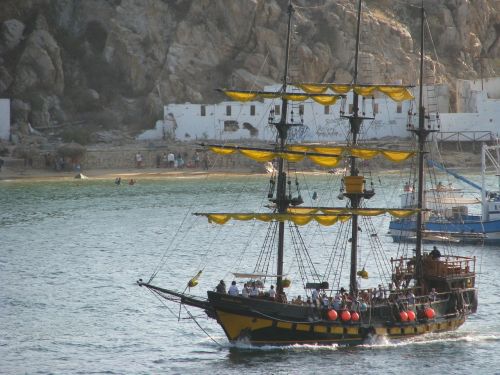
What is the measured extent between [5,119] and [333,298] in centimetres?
7980

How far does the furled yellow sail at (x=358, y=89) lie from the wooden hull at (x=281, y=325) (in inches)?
400

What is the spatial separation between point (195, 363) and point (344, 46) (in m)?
93.6

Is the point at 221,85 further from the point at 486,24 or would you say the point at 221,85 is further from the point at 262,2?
the point at 486,24

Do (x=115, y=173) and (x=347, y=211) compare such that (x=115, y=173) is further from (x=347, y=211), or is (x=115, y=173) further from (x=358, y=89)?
(x=347, y=211)

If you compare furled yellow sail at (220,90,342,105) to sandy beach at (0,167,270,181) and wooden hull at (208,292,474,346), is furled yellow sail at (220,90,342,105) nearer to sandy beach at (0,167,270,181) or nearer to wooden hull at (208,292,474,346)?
wooden hull at (208,292,474,346)

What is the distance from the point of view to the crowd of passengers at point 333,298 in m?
50.2

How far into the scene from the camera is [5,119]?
126m

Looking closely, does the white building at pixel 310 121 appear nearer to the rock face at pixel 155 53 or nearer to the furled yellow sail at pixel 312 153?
the rock face at pixel 155 53

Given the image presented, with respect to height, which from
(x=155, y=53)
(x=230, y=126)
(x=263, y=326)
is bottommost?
(x=263, y=326)

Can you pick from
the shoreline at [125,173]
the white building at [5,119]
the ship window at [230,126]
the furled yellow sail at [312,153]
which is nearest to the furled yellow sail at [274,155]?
the furled yellow sail at [312,153]

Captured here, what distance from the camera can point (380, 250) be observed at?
3066 inches

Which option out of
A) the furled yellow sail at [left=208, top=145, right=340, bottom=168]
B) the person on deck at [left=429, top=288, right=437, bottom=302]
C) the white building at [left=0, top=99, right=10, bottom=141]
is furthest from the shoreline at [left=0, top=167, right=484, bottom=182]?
the person on deck at [left=429, top=288, right=437, bottom=302]

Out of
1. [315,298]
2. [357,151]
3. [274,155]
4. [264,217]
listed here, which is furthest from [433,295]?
[274,155]

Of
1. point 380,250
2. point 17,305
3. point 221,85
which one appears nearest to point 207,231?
point 380,250
